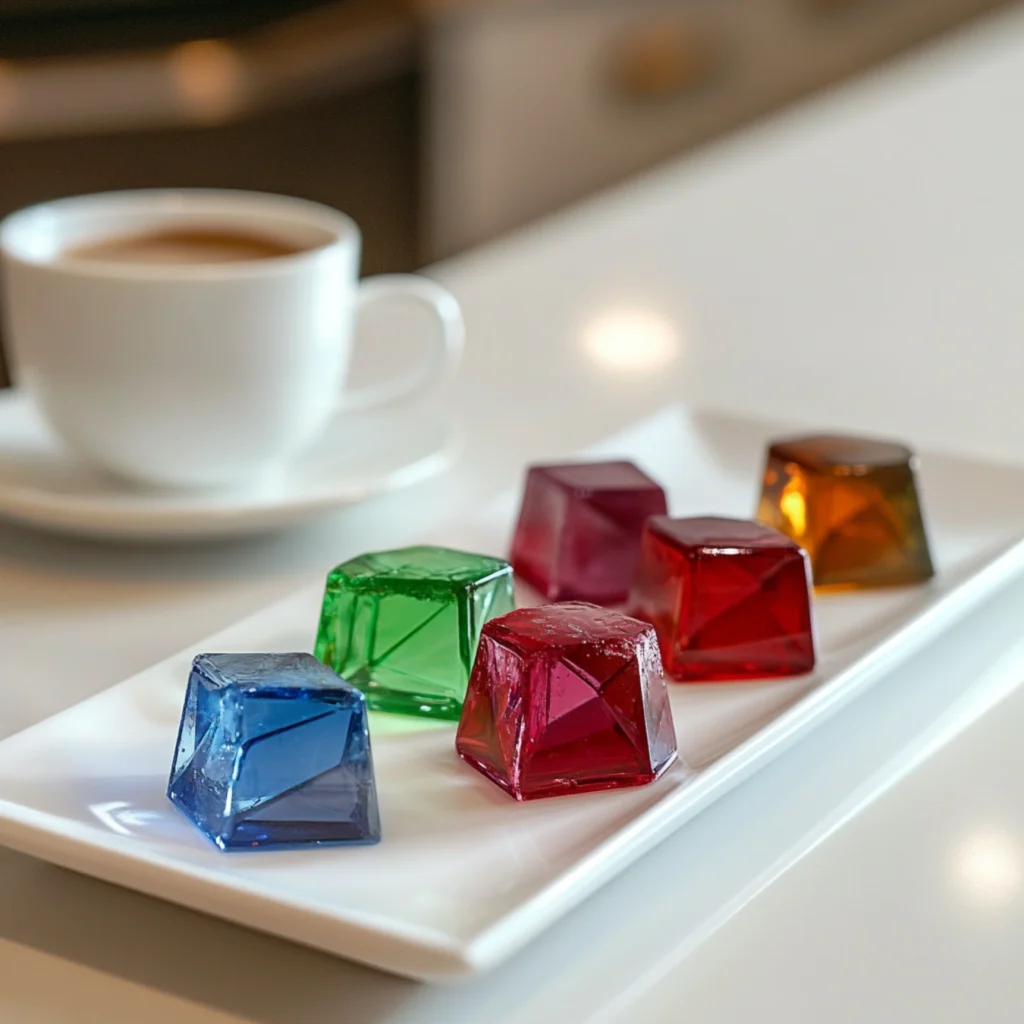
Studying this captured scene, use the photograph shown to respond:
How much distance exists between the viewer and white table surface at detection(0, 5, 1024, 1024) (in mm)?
442

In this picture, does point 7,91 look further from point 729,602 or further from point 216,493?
point 729,602

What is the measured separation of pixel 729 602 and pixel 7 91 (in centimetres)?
212

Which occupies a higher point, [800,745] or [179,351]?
[179,351]

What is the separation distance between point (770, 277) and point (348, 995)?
86 cm

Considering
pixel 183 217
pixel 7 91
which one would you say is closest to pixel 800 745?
pixel 183 217

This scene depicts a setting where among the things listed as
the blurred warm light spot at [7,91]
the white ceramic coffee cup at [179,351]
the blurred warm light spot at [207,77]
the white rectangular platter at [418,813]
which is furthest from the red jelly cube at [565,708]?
the blurred warm light spot at [207,77]

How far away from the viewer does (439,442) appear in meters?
0.84

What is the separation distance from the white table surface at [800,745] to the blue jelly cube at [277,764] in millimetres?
32

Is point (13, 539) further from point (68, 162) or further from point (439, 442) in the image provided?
point (68, 162)

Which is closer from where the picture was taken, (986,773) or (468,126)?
(986,773)

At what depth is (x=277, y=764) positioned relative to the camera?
0.48m

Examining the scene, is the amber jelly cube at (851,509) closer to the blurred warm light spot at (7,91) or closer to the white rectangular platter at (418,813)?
the white rectangular platter at (418,813)

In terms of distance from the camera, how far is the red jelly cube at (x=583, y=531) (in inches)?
26.6

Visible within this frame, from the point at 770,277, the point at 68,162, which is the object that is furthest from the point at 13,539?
the point at 68,162
